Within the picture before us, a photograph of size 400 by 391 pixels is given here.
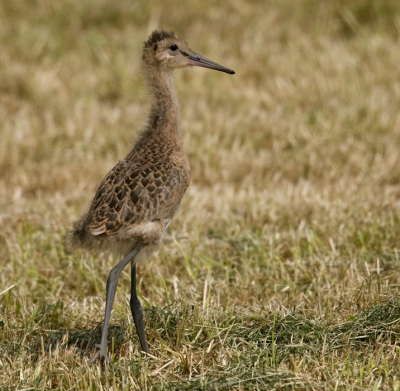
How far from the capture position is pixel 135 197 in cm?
379

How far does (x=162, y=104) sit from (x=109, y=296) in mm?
1121

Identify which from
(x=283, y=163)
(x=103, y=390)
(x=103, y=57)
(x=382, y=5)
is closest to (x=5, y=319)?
(x=103, y=390)

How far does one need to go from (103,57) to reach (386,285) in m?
5.77

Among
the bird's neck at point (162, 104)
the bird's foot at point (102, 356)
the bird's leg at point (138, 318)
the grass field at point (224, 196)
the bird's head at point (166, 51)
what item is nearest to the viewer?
the bird's foot at point (102, 356)

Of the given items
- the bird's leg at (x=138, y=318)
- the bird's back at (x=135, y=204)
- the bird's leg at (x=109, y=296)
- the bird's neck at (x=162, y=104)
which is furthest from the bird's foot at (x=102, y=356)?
the bird's neck at (x=162, y=104)

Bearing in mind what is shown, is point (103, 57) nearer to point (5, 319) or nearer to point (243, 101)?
point (243, 101)

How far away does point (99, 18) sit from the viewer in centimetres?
1059

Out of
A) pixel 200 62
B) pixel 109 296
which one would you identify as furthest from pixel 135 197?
pixel 200 62

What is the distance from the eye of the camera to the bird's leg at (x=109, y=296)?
11.8 ft

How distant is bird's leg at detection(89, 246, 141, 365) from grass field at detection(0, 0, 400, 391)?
0.30ft

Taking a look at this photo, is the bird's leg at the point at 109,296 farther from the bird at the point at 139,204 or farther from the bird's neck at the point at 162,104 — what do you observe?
the bird's neck at the point at 162,104

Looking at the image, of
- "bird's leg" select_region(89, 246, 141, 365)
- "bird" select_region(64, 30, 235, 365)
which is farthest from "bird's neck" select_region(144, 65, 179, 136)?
"bird's leg" select_region(89, 246, 141, 365)

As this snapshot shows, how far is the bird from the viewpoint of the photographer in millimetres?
3715

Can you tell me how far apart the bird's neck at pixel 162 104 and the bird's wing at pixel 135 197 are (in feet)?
0.98
